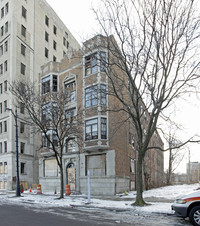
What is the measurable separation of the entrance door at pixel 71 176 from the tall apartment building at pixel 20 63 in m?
11.7

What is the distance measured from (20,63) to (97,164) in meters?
22.6

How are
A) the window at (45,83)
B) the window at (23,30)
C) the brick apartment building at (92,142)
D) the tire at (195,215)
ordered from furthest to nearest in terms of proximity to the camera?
the window at (23,30) < the window at (45,83) < the brick apartment building at (92,142) < the tire at (195,215)

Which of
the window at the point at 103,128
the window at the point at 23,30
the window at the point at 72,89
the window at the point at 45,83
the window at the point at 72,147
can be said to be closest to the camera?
the window at the point at 103,128

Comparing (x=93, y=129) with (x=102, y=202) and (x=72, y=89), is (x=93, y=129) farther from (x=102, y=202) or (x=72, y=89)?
(x=102, y=202)

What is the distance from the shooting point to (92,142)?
23000 millimetres

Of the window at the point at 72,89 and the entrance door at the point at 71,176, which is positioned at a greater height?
the window at the point at 72,89

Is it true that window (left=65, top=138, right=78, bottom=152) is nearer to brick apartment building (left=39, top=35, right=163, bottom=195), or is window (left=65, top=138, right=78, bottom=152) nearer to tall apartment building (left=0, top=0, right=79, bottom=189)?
brick apartment building (left=39, top=35, right=163, bottom=195)

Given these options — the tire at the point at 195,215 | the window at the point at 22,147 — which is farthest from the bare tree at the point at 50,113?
the window at the point at 22,147

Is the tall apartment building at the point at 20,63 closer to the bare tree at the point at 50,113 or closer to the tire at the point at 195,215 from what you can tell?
the bare tree at the point at 50,113

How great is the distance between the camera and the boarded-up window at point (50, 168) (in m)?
27.1

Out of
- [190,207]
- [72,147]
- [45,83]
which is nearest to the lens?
[190,207]

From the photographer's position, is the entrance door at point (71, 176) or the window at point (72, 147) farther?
the window at point (72, 147)

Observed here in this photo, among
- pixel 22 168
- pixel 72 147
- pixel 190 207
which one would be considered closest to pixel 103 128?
pixel 72 147

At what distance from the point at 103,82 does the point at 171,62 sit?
10467 mm
